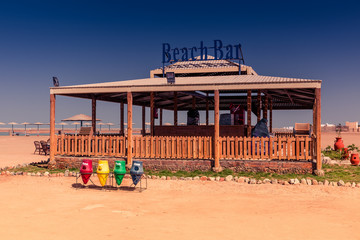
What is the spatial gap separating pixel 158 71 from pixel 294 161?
14.6 m

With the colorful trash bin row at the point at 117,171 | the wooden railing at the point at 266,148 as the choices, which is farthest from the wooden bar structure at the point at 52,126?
the wooden railing at the point at 266,148

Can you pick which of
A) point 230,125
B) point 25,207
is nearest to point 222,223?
point 25,207

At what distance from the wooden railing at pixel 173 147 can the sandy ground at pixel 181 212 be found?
218 centimetres

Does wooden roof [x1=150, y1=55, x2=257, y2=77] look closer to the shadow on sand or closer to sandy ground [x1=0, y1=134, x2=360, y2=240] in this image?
sandy ground [x1=0, y1=134, x2=360, y2=240]

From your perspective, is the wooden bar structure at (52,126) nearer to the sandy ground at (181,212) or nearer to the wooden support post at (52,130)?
the wooden support post at (52,130)

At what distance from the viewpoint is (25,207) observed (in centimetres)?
811

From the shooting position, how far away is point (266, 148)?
504 inches

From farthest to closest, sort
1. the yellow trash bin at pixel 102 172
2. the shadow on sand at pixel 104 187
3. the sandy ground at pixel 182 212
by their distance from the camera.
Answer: the shadow on sand at pixel 104 187 → the yellow trash bin at pixel 102 172 → the sandy ground at pixel 182 212

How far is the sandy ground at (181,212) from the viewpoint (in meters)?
Result: 6.15

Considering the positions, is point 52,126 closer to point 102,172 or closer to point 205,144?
point 102,172

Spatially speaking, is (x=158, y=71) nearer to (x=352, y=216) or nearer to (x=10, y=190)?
(x=10, y=190)

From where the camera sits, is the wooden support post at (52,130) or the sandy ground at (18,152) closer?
the wooden support post at (52,130)

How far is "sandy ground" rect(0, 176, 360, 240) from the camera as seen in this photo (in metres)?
6.14

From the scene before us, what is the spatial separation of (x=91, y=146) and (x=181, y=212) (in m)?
7.95
